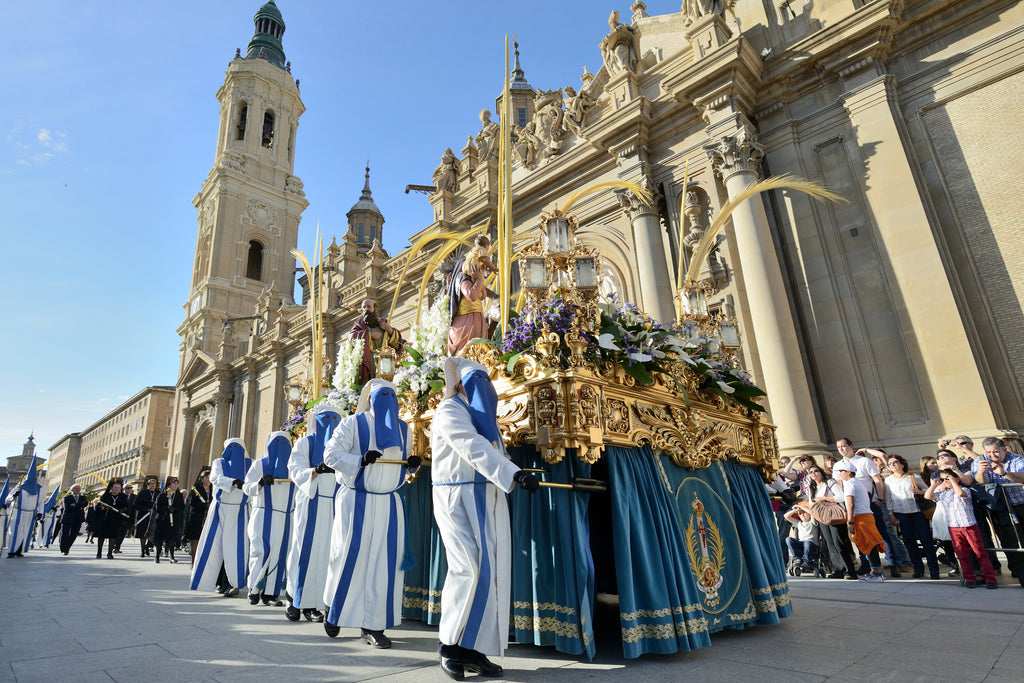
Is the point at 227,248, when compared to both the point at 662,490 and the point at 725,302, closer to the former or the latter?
the point at 725,302

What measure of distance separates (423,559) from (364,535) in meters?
0.83

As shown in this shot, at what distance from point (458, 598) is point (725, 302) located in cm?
937

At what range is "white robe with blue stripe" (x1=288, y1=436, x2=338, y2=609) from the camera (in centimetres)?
525

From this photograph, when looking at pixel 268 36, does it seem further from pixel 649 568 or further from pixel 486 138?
pixel 649 568

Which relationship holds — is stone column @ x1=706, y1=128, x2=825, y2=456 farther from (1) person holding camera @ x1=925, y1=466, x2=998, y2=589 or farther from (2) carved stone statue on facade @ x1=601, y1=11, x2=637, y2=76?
(2) carved stone statue on facade @ x1=601, y1=11, x2=637, y2=76

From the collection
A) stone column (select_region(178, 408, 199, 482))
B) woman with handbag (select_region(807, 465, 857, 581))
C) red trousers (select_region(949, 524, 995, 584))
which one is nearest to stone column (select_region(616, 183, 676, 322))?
woman with handbag (select_region(807, 465, 857, 581))

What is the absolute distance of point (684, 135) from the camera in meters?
12.9

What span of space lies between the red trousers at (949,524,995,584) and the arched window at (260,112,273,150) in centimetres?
4778

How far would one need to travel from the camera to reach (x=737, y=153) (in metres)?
11.2

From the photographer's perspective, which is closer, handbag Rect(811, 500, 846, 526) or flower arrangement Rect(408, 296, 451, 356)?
flower arrangement Rect(408, 296, 451, 356)

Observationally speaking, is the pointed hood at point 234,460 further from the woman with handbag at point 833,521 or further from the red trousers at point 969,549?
the red trousers at point 969,549

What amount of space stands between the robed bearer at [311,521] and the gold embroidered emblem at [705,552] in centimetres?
327

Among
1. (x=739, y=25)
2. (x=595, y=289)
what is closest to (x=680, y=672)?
(x=595, y=289)

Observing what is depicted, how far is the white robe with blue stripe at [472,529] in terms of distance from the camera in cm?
321
